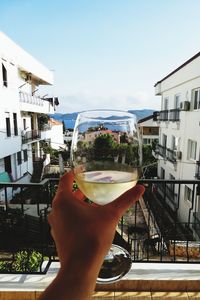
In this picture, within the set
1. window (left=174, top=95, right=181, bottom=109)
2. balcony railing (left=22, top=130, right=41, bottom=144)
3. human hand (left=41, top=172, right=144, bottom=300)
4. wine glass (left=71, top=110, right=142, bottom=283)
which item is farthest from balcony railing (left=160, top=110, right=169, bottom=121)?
human hand (left=41, top=172, right=144, bottom=300)

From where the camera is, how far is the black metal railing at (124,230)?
7.34 feet

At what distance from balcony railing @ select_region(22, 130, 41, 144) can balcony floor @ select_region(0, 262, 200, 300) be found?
43.0 feet

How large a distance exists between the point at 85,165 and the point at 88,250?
0.32m

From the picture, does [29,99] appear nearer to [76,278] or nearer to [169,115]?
[169,115]

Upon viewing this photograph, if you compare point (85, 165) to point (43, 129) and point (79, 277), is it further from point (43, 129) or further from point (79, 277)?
point (43, 129)

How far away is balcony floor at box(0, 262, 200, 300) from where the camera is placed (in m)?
1.89

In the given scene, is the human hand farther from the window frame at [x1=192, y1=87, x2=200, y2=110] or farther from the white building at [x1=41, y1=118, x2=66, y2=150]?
the white building at [x1=41, y1=118, x2=66, y2=150]

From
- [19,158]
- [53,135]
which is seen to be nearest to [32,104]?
[19,158]

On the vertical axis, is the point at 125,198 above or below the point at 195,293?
above

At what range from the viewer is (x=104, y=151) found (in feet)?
2.71

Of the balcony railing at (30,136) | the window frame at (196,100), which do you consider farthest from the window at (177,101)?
the balcony railing at (30,136)

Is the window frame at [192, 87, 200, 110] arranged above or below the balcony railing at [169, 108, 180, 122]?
above

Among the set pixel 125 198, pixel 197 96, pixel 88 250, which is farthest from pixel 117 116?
pixel 197 96

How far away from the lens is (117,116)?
87 centimetres
